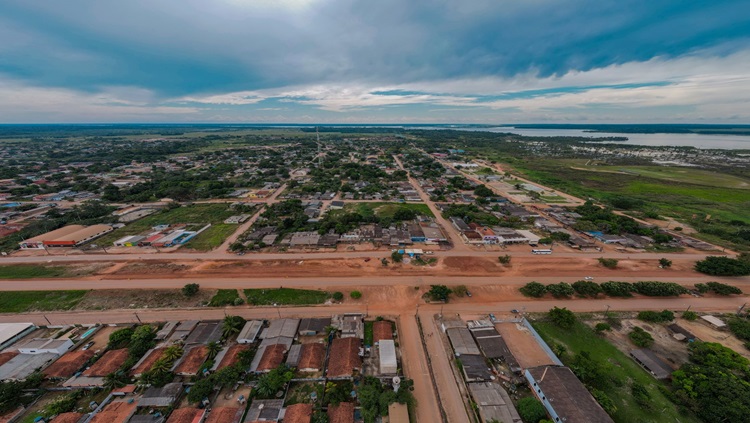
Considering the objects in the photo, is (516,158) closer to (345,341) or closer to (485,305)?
(485,305)

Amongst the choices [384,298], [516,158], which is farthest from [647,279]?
[516,158]

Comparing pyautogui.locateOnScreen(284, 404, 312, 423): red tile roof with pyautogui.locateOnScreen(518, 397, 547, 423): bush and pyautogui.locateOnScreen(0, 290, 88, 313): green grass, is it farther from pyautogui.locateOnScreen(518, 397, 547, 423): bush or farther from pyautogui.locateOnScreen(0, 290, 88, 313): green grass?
pyautogui.locateOnScreen(0, 290, 88, 313): green grass

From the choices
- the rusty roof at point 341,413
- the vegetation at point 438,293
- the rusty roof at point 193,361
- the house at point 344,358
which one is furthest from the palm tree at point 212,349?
the vegetation at point 438,293

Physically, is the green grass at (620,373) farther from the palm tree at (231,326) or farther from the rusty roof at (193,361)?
the rusty roof at (193,361)

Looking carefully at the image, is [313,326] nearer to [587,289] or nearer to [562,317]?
[562,317]

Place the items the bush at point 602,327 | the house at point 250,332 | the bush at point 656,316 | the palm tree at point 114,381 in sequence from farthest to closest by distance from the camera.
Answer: the bush at point 656,316 < the bush at point 602,327 < the house at point 250,332 < the palm tree at point 114,381

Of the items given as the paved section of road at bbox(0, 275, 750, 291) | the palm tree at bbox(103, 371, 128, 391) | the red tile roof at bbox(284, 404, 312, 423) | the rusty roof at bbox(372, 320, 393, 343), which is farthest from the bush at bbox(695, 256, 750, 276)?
the palm tree at bbox(103, 371, 128, 391)
